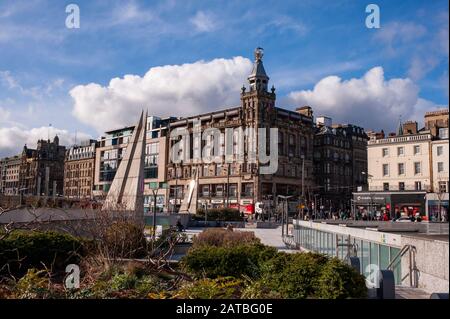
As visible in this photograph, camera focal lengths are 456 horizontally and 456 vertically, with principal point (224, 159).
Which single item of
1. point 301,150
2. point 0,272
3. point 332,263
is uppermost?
point 301,150

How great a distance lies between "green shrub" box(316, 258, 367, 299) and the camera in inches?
303

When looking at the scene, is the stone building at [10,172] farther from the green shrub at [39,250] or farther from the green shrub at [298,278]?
the green shrub at [298,278]

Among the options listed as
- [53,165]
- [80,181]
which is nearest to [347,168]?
[80,181]

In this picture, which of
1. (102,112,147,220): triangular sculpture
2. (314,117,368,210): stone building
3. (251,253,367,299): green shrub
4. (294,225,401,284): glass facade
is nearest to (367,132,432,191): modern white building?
(294,225,401,284): glass facade

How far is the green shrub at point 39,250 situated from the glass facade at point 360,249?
8562 mm

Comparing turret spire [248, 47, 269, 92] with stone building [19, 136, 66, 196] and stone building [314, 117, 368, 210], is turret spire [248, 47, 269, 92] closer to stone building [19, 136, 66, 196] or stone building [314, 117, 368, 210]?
stone building [314, 117, 368, 210]

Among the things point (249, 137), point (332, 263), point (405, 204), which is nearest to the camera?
point (332, 263)

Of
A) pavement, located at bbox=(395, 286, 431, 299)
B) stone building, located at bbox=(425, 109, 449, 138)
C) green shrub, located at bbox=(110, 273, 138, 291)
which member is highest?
stone building, located at bbox=(425, 109, 449, 138)

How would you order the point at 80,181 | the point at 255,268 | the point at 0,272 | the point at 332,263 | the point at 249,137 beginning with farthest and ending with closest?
the point at 80,181 → the point at 249,137 → the point at 0,272 → the point at 255,268 → the point at 332,263

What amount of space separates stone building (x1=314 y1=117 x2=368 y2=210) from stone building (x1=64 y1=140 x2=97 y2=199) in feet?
184

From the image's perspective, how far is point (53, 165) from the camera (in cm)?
12706
